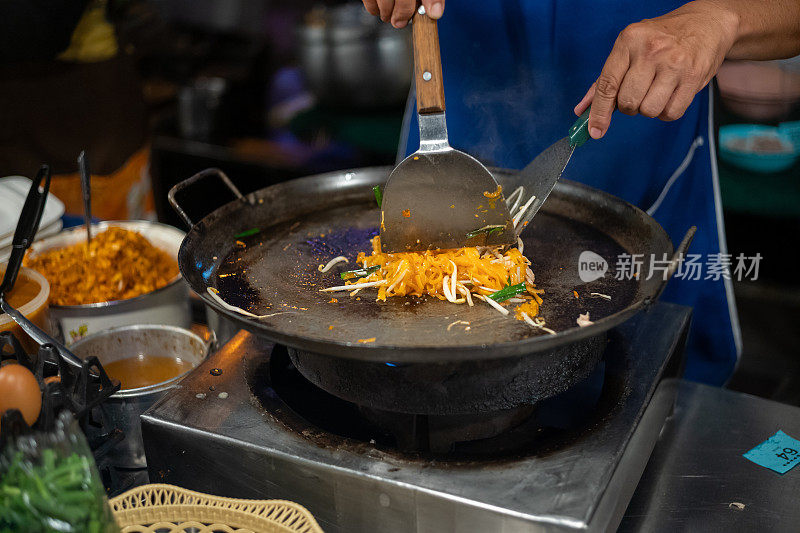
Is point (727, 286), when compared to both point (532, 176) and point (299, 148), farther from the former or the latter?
point (299, 148)

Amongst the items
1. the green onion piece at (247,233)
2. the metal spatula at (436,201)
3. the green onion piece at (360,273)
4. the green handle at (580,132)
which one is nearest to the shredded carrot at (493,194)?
the metal spatula at (436,201)

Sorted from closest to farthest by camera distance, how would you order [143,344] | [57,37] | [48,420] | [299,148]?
[48,420]
[143,344]
[57,37]
[299,148]

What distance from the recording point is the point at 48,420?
1.43m

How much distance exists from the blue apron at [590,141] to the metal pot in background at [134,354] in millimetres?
1502

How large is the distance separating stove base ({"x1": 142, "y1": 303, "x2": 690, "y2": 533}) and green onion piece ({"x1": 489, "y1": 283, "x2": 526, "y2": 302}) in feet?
1.16

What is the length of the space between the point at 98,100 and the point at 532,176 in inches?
128

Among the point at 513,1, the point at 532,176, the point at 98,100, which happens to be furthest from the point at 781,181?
the point at 98,100

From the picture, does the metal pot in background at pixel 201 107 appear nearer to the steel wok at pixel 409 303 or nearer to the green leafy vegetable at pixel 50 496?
the steel wok at pixel 409 303

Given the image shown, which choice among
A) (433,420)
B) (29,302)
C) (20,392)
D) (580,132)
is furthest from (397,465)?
(29,302)

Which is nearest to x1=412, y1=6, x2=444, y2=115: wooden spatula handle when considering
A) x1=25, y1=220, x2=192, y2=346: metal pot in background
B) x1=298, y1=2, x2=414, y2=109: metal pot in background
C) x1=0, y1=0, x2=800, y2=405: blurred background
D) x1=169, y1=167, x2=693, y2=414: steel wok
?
x1=169, y1=167, x2=693, y2=414: steel wok

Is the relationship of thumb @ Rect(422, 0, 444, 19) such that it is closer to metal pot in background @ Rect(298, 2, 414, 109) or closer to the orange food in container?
the orange food in container

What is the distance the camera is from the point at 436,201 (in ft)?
6.42

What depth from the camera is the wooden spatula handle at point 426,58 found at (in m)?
1.90

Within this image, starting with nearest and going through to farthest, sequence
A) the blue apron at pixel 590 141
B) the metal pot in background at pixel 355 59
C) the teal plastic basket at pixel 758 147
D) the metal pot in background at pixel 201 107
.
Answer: the blue apron at pixel 590 141
the teal plastic basket at pixel 758 147
the metal pot in background at pixel 355 59
the metal pot in background at pixel 201 107
